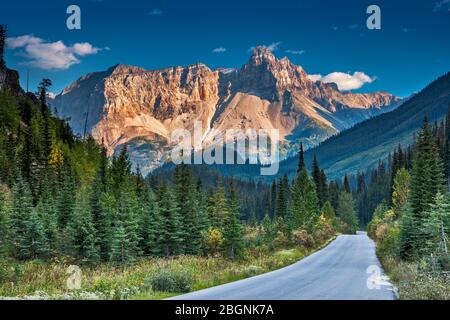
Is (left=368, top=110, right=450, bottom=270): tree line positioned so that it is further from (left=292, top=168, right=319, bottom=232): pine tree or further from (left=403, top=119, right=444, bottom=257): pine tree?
(left=292, top=168, right=319, bottom=232): pine tree

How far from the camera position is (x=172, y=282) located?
18000 mm

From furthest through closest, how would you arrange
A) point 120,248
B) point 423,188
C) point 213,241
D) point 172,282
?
point 213,241 → point 120,248 → point 423,188 → point 172,282

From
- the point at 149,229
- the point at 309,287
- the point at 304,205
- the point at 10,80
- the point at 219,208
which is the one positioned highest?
the point at 10,80

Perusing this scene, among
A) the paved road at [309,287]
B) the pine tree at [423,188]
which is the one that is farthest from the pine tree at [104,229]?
the pine tree at [423,188]

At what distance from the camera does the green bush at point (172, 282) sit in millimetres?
17906

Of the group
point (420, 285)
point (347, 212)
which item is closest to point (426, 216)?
point (420, 285)

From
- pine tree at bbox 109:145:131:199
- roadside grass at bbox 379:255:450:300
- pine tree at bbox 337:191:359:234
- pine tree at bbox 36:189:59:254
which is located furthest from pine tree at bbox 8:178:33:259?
pine tree at bbox 337:191:359:234

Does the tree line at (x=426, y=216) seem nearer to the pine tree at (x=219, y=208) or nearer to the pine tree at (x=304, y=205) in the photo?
the pine tree at (x=304, y=205)

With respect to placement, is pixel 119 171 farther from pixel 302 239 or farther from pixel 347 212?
pixel 347 212

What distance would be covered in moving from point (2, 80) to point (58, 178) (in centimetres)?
4167

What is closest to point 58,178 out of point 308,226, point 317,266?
point 308,226

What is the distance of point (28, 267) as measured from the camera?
35.7 m

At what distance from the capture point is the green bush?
17.9m
